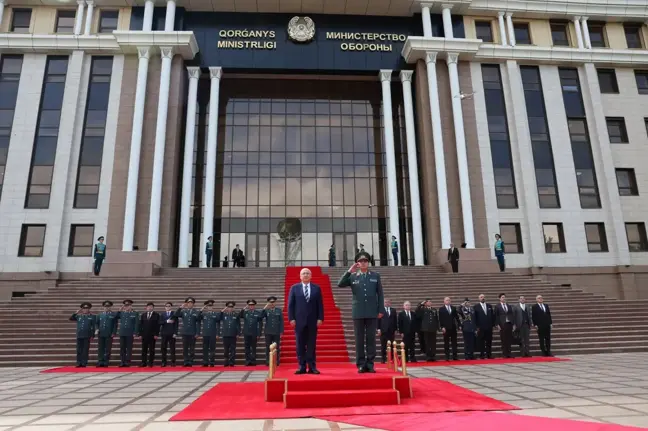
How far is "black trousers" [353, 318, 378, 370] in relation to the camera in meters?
7.01

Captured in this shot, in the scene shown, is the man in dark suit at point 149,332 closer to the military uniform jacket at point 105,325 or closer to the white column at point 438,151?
the military uniform jacket at point 105,325

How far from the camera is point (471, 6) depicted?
95.1ft

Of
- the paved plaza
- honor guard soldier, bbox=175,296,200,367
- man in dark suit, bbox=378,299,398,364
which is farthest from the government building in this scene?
the paved plaza

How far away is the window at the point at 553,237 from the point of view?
85.3 ft

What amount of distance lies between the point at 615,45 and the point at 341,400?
33677 mm

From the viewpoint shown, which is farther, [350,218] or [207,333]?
[350,218]

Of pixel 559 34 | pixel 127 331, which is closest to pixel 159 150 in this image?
pixel 127 331

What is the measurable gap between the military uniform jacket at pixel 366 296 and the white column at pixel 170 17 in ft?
83.1

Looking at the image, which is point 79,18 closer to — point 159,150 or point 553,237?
point 159,150

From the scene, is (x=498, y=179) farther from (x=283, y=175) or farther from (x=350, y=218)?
(x=283, y=175)

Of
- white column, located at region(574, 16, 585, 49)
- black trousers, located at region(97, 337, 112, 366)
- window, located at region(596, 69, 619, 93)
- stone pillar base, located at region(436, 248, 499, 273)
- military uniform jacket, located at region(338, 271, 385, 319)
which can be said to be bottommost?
black trousers, located at region(97, 337, 112, 366)

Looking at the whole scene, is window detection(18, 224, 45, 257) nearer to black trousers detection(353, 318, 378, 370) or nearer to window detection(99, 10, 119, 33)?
window detection(99, 10, 119, 33)

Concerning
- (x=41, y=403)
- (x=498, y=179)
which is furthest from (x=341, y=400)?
(x=498, y=179)

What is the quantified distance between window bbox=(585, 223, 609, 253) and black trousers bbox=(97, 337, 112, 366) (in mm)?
25693
